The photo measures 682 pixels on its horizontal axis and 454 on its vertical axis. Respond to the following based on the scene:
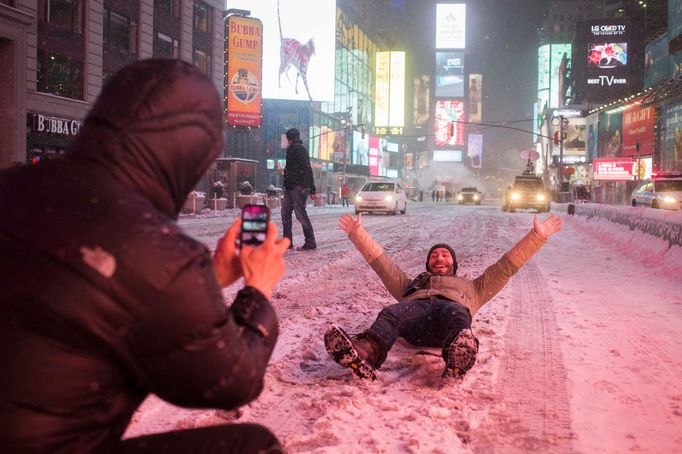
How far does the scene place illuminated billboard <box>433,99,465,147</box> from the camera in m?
158

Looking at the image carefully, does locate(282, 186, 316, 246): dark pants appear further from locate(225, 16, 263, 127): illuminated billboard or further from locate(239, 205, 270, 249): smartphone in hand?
locate(225, 16, 263, 127): illuminated billboard

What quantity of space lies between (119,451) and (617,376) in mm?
3451

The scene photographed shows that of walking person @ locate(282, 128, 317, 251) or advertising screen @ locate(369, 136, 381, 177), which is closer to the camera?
walking person @ locate(282, 128, 317, 251)

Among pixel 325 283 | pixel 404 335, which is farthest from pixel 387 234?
pixel 404 335

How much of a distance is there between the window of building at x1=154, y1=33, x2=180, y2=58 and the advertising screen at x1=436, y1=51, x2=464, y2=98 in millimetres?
134298

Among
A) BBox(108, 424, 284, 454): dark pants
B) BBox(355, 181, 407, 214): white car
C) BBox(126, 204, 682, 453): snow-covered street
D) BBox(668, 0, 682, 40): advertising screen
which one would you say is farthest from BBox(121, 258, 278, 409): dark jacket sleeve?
BBox(668, 0, 682, 40): advertising screen

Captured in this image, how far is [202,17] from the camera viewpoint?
1537 inches

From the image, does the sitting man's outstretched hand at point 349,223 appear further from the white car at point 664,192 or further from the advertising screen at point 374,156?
the advertising screen at point 374,156

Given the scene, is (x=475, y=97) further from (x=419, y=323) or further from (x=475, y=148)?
(x=419, y=323)

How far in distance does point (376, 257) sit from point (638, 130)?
48097 millimetres

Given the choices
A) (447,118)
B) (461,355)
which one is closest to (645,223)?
(461,355)

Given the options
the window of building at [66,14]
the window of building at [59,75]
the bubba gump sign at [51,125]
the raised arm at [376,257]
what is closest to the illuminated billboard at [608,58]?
the window of building at [66,14]

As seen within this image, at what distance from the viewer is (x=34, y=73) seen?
24.8 m

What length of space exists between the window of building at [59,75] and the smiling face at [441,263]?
25.3 meters
